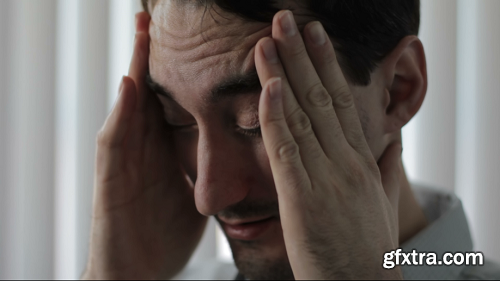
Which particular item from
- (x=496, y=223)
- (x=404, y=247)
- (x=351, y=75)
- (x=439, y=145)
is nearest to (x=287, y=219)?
(x=351, y=75)

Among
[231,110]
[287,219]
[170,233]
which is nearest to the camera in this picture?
[287,219]

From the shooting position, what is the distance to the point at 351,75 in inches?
36.5

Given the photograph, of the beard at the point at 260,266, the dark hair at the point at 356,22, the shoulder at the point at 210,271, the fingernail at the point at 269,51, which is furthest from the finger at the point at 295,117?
the shoulder at the point at 210,271

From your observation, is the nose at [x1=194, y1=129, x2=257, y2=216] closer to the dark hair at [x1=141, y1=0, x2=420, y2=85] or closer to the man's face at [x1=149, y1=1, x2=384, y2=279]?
the man's face at [x1=149, y1=1, x2=384, y2=279]

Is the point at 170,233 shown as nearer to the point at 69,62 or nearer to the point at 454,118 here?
the point at 69,62

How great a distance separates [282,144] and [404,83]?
1.44 ft

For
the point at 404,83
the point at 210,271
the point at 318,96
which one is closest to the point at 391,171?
the point at 404,83

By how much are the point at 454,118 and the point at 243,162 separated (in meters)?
1.11

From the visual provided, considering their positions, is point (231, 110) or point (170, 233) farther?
point (170, 233)

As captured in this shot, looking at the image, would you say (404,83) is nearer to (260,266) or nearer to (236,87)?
Answer: (236,87)

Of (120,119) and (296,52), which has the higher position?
(296,52)

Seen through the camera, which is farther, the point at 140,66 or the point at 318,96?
the point at 140,66

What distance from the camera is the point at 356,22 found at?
3.04 ft

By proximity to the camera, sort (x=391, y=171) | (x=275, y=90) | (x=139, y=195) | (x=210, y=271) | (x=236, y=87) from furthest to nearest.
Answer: (x=210, y=271) < (x=139, y=195) < (x=391, y=171) < (x=236, y=87) < (x=275, y=90)
